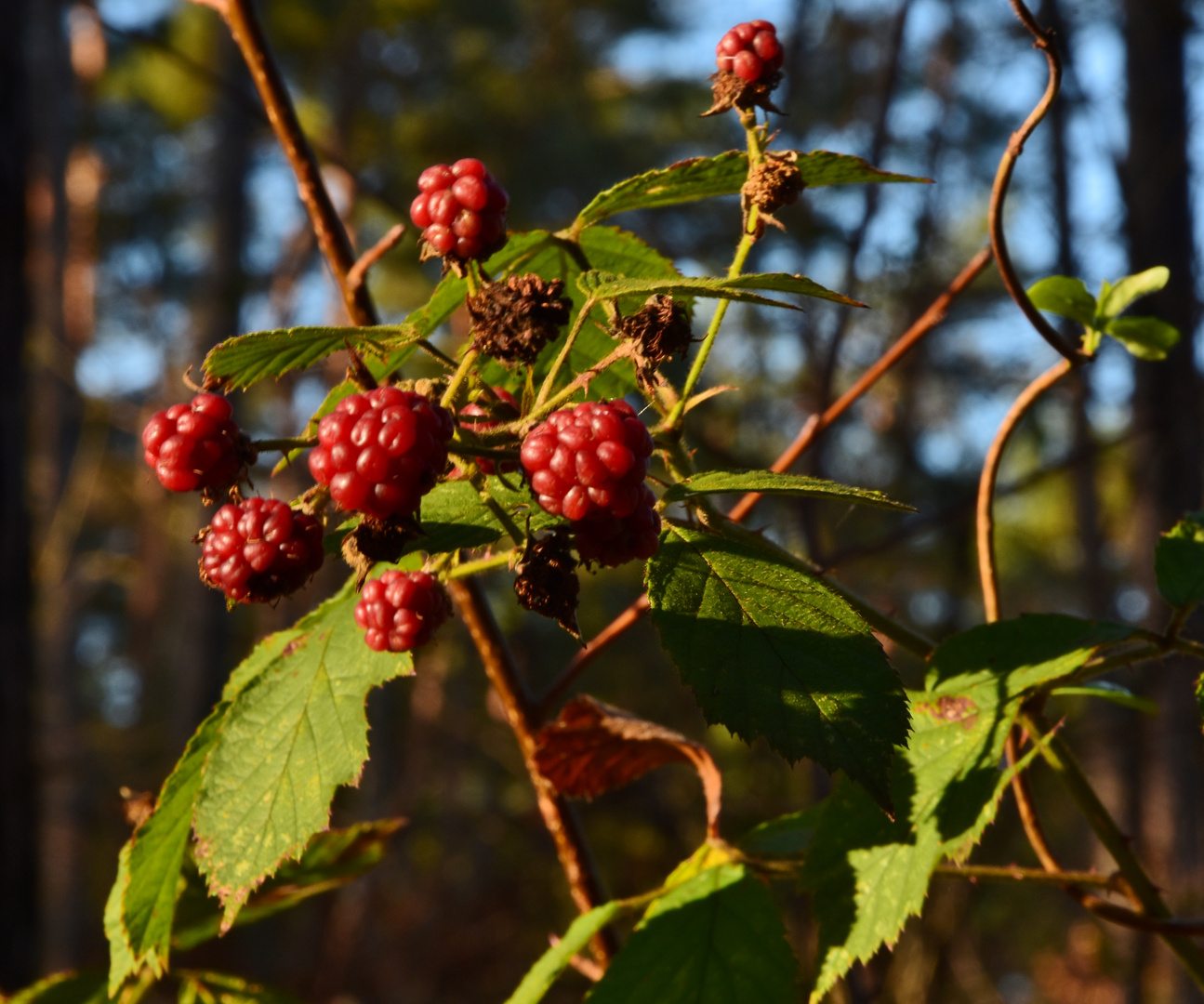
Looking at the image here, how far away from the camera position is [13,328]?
8.57ft

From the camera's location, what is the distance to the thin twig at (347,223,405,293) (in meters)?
0.63

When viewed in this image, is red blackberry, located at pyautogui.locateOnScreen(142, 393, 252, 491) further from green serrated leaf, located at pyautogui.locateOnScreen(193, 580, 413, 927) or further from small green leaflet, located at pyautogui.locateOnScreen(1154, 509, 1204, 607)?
small green leaflet, located at pyautogui.locateOnScreen(1154, 509, 1204, 607)

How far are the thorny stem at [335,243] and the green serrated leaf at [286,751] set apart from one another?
103mm

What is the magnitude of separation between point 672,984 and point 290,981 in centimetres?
681

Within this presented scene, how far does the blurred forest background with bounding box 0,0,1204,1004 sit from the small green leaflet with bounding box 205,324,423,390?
0.29 ft

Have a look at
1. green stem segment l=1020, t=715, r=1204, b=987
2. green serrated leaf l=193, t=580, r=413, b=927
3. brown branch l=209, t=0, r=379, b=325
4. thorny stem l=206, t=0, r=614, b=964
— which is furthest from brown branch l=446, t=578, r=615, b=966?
green stem segment l=1020, t=715, r=1204, b=987

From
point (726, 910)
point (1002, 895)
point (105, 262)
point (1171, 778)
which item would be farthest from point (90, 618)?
point (726, 910)

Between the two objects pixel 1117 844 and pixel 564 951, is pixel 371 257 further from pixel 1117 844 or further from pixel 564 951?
pixel 1117 844

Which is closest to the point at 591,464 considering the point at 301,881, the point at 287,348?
the point at 287,348

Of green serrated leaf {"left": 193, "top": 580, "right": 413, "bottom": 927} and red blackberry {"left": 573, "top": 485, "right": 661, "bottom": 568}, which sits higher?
red blackberry {"left": 573, "top": 485, "right": 661, "bottom": 568}

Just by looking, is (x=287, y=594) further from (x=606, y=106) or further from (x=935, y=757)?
(x=606, y=106)

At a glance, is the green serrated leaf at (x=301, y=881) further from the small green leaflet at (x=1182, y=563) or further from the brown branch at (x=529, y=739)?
the small green leaflet at (x=1182, y=563)

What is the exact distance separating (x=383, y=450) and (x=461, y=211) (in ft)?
0.54

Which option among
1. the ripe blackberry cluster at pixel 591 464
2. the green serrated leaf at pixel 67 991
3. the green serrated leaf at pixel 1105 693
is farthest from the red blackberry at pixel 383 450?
the green serrated leaf at pixel 67 991
